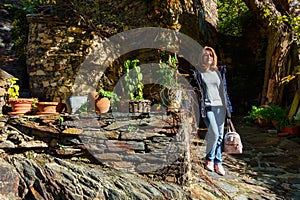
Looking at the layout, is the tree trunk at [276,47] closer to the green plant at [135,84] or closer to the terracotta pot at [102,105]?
the green plant at [135,84]

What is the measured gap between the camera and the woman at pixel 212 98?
3355 mm

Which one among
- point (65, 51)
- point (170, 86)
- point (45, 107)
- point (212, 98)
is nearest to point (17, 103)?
point (45, 107)

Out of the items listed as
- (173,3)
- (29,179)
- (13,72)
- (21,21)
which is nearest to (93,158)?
(29,179)

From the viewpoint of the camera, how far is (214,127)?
3.35 meters

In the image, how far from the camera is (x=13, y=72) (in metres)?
6.69

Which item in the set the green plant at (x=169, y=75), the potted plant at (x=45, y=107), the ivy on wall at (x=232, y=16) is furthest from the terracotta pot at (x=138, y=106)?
the ivy on wall at (x=232, y=16)

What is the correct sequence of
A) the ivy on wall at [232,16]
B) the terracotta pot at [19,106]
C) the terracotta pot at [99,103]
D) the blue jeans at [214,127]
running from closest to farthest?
the blue jeans at [214,127]
the terracotta pot at [99,103]
the terracotta pot at [19,106]
the ivy on wall at [232,16]

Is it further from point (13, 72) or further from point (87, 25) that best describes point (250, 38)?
point (13, 72)

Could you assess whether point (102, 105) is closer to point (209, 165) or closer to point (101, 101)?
point (101, 101)

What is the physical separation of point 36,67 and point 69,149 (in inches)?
98.7

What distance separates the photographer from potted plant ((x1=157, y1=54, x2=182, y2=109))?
3585mm

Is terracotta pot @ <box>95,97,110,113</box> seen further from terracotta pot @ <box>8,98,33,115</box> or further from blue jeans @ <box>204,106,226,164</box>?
blue jeans @ <box>204,106,226,164</box>

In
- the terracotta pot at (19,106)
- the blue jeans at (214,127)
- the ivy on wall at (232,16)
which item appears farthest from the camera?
the ivy on wall at (232,16)

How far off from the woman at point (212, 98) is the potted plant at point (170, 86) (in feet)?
1.10
